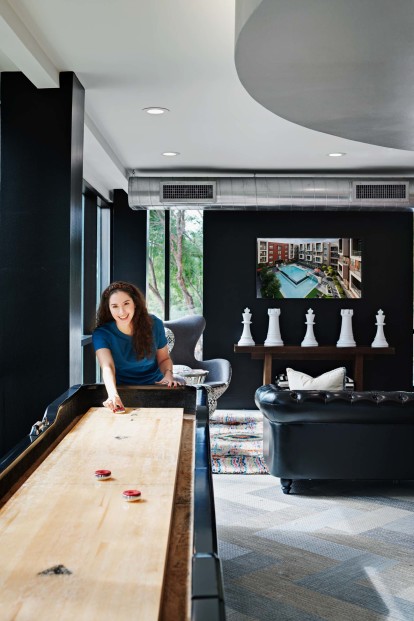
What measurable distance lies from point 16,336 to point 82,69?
1.84 metres

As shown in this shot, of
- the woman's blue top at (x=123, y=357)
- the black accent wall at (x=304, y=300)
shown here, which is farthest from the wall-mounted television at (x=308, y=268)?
the woman's blue top at (x=123, y=357)

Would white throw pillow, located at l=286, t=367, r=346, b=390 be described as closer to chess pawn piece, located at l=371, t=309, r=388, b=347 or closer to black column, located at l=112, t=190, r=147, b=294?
chess pawn piece, located at l=371, t=309, r=388, b=347

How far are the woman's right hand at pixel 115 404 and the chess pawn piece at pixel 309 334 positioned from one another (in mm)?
5697

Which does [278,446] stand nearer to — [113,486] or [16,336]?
[16,336]

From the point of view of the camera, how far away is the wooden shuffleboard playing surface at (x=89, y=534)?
4.40ft

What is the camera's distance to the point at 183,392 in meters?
3.67

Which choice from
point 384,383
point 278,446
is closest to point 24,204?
point 278,446

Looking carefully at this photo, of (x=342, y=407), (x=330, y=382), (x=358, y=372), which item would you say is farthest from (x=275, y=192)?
(x=342, y=407)

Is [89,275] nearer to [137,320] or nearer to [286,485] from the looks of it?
[286,485]

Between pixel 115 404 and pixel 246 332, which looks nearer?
pixel 115 404

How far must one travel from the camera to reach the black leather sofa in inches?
195

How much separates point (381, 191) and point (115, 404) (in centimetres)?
558

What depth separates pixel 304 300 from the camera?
30.3 ft

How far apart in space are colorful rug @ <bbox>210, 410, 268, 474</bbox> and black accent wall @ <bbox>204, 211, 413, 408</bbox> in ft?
2.45
